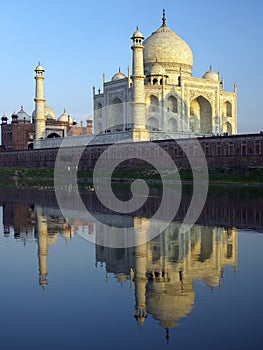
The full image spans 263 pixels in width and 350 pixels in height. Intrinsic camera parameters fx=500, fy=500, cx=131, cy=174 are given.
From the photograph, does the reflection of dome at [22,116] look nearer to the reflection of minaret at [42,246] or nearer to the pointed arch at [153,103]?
the pointed arch at [153,103]

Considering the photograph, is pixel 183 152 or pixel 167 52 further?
pixel 167 52

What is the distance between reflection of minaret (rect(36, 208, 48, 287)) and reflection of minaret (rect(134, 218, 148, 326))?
1.63 m

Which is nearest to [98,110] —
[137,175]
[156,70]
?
[156,70]

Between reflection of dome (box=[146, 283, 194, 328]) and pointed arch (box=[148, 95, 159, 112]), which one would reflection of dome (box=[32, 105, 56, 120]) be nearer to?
pointed arch (box=[148, 95, 159, 112])

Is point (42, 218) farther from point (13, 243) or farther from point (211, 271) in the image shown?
point (211, 271)

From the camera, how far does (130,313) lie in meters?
6.87

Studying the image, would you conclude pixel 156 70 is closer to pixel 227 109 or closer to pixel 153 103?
pixel 153 103

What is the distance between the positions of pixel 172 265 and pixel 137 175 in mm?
30400

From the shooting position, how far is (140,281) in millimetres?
8430

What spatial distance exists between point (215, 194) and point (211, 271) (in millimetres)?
15402

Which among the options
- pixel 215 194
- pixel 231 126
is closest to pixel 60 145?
pixel 231 126

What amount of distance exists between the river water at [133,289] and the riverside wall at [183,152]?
71.1 feet

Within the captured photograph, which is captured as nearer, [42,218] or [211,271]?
[211,271]

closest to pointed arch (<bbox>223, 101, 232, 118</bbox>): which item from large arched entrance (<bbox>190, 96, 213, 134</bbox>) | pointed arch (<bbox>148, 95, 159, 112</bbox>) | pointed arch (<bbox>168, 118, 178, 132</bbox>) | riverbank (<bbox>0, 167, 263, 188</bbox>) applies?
large arched entrance (<bbox>190, 96, 213, 134</bbox>)
